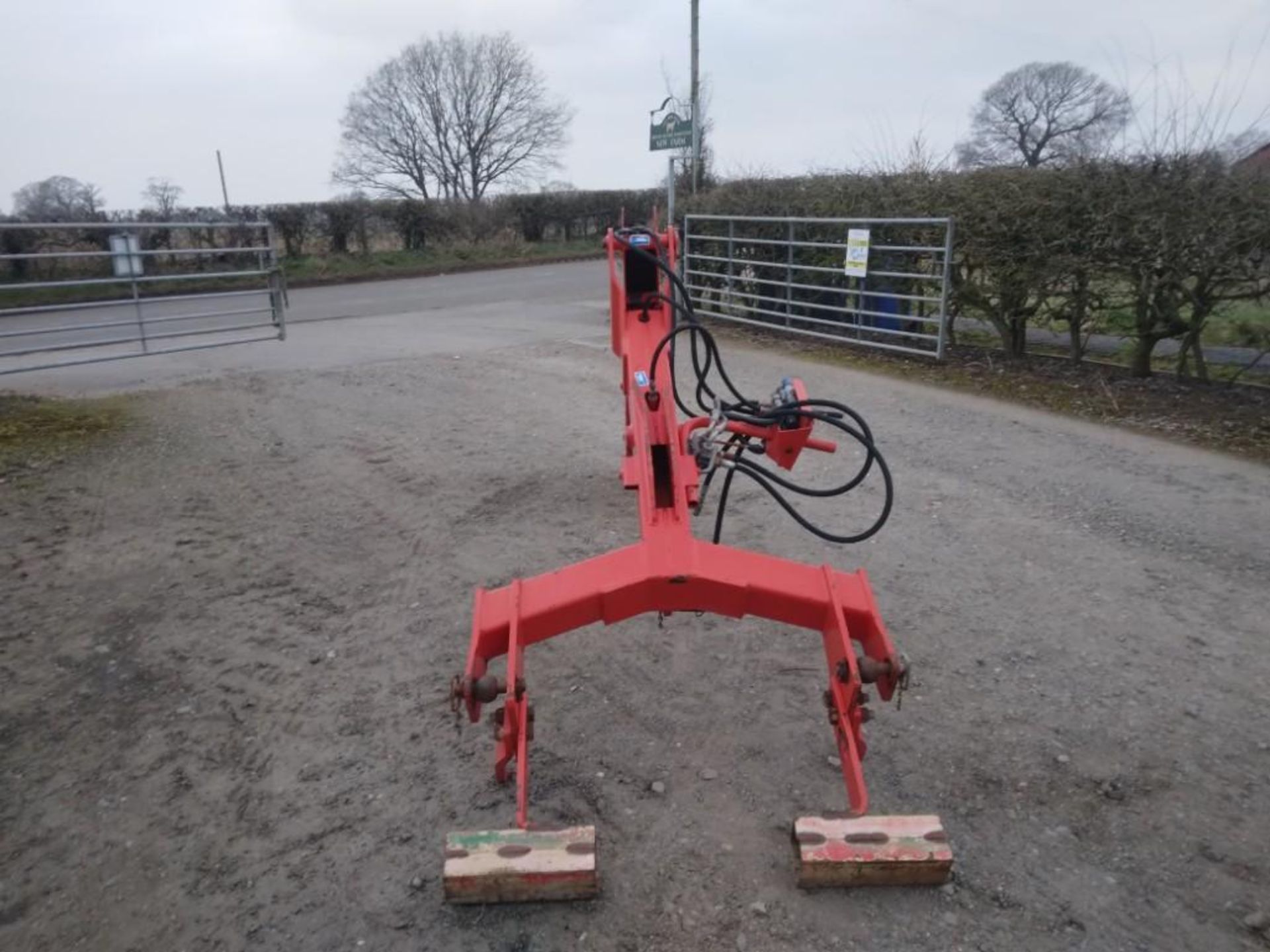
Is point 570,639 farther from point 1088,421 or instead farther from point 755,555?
point 1088,421

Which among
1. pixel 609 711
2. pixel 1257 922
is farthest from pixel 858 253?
pixel 1257 922

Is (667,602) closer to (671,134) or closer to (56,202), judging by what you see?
(671,134)

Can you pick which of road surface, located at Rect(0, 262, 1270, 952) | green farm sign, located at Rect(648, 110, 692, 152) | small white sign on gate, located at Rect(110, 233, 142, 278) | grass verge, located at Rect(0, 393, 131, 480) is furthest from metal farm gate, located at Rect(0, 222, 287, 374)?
green farm sign, located at Rect(648, 110, 692, 152)

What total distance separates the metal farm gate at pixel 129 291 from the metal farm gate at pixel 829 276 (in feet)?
19.5

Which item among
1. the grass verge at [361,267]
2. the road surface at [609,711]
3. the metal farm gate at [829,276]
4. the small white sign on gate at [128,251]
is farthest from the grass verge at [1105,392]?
the grass verge at [361,267]

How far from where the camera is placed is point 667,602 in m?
2.62

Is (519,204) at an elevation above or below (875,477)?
above

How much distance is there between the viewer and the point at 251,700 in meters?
3.59

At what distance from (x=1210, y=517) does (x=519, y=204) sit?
25.9 metres

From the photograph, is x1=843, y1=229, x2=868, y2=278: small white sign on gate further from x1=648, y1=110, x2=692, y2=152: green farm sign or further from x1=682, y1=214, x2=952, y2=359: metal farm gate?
x1=648, y1=110, x2=692, y2=152: green farm sign

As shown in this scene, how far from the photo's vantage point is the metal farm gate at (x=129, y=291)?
9.16 m

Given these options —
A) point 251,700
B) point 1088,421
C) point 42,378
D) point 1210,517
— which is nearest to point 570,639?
point 251,700

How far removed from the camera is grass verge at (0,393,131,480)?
6696 mm

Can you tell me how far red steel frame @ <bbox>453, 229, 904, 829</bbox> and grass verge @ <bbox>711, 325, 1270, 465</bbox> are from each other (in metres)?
5.30
